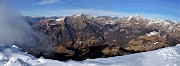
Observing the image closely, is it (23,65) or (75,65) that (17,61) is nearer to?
(23,65)

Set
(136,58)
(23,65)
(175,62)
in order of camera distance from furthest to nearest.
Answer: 1. (136,58)
2. (175,62)
3. (23,65)

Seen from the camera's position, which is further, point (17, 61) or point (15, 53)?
point (15, 53)

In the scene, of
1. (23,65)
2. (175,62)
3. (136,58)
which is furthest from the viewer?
(136,58)

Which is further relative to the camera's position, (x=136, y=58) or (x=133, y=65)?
(x=136, y=58)

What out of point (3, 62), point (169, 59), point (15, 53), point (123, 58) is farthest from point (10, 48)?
point (169, 59)

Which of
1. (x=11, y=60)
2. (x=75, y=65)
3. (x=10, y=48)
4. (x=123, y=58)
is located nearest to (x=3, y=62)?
(x=11, y=60)

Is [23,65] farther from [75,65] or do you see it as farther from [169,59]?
[169,59]

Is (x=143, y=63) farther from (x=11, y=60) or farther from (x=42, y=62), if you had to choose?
(x=11, y=60)

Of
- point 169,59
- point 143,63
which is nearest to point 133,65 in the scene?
point 143,63
